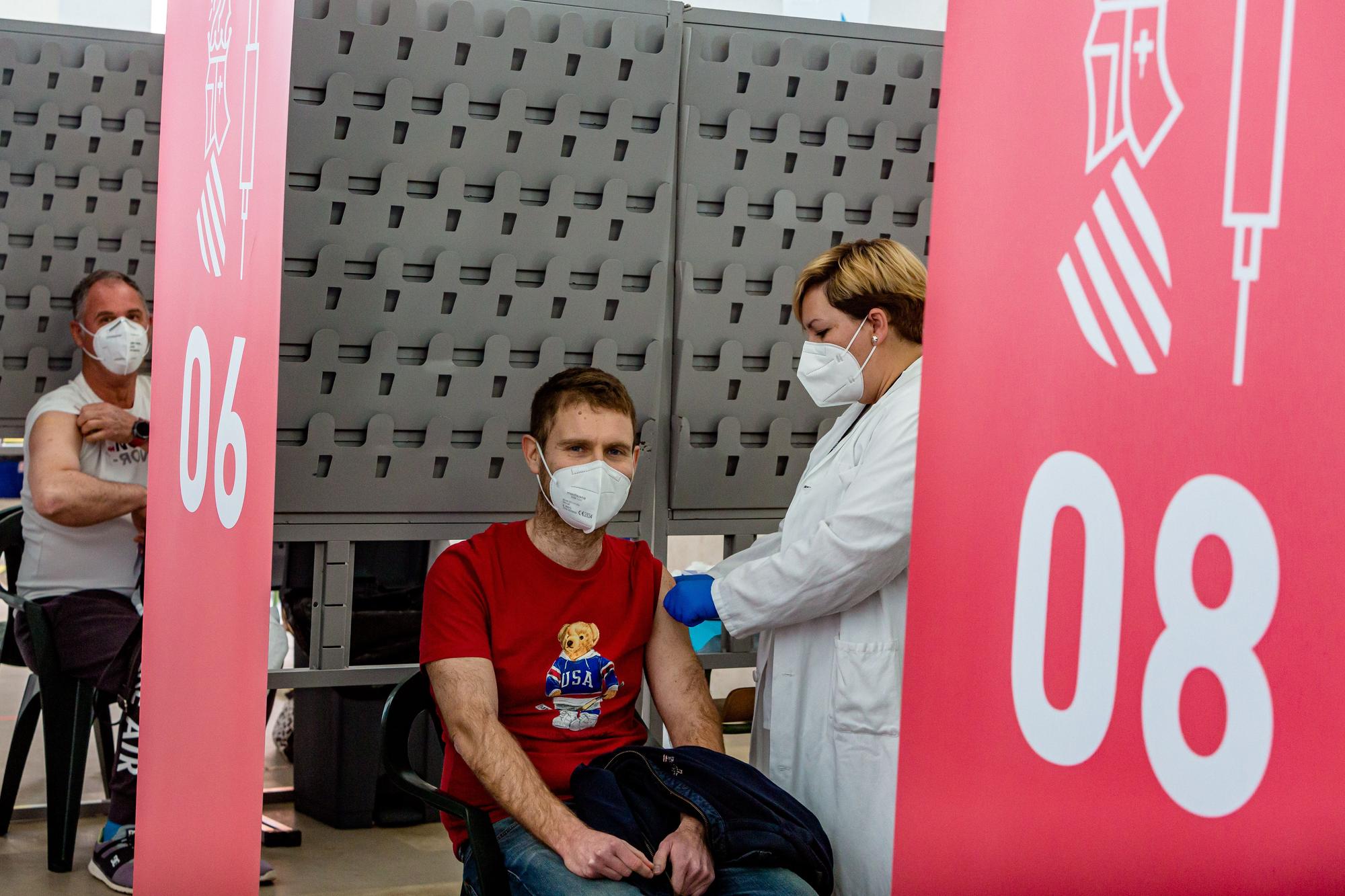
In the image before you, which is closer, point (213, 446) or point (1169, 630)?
point (1169, 630)

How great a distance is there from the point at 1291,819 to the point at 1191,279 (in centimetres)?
31

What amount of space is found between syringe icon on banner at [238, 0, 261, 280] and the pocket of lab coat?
109cm

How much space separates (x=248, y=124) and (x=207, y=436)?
475mm

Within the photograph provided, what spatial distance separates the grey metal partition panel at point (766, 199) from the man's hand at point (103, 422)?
1.53 meters

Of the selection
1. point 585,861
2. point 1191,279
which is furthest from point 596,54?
point 1191,279

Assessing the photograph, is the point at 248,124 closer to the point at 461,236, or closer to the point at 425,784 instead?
the point at 461,236

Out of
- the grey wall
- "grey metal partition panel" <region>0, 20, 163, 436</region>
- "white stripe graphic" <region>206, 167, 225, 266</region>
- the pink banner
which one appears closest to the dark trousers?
"grey metal partition panel" <region>0, 20, 163, 436</region>

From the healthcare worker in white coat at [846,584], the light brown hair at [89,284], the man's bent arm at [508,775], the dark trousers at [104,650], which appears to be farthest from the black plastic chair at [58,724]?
the healthcare worker in white coat at [846,584]

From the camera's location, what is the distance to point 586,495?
2184mm

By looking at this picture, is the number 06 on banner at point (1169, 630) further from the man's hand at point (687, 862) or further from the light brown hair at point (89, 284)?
the light brown hair at point (89, 284)

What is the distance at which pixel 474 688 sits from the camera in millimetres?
2035

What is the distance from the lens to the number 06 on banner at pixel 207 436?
5.83 feet

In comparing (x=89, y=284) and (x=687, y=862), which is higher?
(x=89, y=284)

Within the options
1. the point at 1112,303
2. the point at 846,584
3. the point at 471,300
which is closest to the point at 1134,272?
the point at 1112,303
